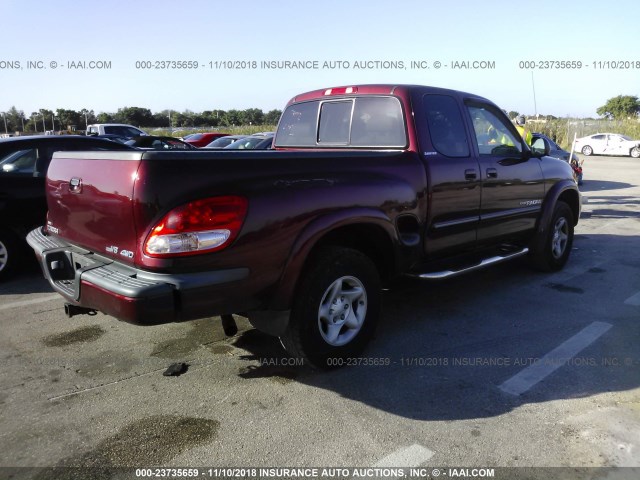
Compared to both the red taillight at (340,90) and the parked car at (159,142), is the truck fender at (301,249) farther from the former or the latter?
the parked car at (159,142)

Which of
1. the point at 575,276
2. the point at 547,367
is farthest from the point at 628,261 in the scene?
the point at 547,367

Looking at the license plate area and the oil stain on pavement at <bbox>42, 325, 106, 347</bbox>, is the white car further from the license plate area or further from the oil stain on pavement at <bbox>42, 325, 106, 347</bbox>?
the license plate area

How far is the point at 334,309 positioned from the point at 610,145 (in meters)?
31.3

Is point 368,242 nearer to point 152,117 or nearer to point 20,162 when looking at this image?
point 20,162

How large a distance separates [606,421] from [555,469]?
0.65 metres

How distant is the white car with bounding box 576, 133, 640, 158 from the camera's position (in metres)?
28.3

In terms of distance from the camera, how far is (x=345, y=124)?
4.55 m

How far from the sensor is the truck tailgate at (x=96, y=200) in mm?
2688

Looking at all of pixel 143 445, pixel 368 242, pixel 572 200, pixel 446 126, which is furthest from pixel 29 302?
pixel 572 200

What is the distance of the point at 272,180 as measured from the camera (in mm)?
2830

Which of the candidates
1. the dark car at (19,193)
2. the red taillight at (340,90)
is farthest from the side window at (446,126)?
the dark car at (19,193)

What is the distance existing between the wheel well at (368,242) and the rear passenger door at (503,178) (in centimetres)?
126

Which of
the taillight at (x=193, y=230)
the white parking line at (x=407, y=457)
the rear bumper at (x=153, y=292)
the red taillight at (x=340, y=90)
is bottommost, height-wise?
the white parking line at (x=407, y=457)

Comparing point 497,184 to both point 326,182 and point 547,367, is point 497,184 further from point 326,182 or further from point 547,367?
point 326,182
